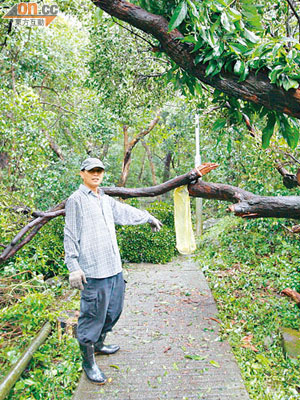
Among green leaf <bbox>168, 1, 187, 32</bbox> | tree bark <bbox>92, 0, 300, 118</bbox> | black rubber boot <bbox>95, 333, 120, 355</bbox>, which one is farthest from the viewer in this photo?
black rubber boot <bbox>95, 333, 120, 355</bbox>

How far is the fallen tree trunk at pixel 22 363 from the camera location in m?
2.73

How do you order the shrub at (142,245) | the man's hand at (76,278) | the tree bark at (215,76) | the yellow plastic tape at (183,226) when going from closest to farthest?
the tree bark at (215,76) < the man's hand at (76,278) < the yellow plastic tape at (183,226) < the shrub at (142,245)

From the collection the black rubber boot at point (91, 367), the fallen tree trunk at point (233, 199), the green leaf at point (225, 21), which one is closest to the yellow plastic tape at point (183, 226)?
the fallen tree trunk at point (233, 199)

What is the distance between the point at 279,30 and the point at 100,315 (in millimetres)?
4385

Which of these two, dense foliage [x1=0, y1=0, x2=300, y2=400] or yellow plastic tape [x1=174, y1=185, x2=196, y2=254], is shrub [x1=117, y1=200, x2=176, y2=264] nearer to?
dense foliage [x1=0, y1=0, x2=300, y2=400]

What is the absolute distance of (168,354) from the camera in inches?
150

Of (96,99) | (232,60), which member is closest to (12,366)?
(232,60)

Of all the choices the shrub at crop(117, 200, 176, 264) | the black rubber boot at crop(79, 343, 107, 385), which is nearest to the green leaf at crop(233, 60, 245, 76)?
the black rubber boot at crop(79, 343, 107, 385)

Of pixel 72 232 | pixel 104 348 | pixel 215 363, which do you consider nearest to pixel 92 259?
pixel 72 232

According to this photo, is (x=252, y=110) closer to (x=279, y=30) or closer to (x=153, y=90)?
(x=279, y=30)

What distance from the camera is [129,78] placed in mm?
6082

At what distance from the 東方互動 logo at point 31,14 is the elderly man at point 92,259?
356 cm

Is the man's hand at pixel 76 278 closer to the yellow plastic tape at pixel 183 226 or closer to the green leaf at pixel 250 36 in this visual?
the yellow plastic tape at pixel 183 226

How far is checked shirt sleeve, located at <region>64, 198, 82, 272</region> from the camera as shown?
2978 mm
